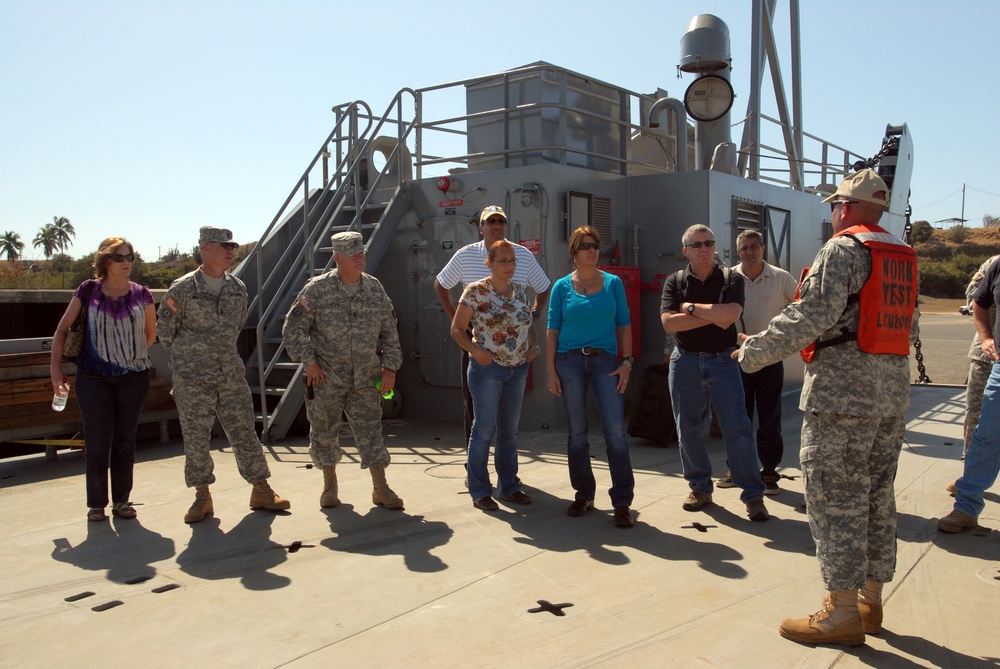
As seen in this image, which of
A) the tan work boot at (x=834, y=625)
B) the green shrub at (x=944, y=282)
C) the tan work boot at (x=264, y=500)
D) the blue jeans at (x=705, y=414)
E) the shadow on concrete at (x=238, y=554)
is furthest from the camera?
the green shrub at (x=944, y=282)

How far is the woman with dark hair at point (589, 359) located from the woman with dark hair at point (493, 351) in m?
0.28

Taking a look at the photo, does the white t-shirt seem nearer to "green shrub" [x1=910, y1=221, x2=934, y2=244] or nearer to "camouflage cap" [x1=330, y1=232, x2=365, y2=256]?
"camouflage cap" [x1=330, y1=232, x2=365, y2=256]

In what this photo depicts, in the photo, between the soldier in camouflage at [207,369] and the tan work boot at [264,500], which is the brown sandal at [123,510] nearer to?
the soldier in camouflage at [207,369]

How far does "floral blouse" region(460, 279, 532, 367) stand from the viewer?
516 centimetres

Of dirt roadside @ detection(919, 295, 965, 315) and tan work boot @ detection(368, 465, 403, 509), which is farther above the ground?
dirt roadside @ detection(919, 295, 965, 315)

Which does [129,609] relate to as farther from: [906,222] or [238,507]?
[906,222]

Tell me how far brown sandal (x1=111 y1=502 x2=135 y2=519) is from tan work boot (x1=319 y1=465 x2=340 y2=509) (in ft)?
3.82

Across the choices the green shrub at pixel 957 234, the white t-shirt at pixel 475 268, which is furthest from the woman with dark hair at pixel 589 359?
the green shrub at pixel 957 234

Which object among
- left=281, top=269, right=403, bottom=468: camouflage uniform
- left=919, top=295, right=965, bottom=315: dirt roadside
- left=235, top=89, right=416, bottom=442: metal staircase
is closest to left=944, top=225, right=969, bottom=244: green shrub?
left=919, top=295, right=965, bottom=315: dirt roadside

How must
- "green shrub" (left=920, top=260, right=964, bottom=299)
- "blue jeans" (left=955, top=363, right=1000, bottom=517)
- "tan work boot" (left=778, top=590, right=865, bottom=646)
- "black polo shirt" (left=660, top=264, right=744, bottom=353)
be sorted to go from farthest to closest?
1. "green shrub" (left=920, top=260, right=964, bottom=299)
2. "black polo shirt" (left=660, top=264, right=744, bottom=353)
3. "blue jeans" (left=955, top=363, right=1000, bottom=517)
4. "tan work boot" (left=778, top=590, right=865, bottom=646)

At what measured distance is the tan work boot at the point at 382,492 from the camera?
523 cm

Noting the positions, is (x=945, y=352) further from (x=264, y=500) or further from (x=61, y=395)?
(x=61, y=395)

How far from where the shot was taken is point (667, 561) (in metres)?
4.16

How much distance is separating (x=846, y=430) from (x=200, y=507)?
3.77m
